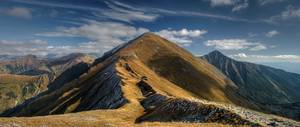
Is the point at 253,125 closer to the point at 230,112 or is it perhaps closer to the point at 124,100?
the point at 230,112

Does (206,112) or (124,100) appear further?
(124,100)

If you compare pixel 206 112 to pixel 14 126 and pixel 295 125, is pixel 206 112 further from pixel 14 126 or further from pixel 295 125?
pixel 14 126

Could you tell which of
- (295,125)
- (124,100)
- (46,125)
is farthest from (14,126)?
(124,100)

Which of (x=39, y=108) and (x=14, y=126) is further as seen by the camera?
(x=39, y=108)

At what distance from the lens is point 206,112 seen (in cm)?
5000

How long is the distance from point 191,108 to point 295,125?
64.7 ft

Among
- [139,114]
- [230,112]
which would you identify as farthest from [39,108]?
[230,112]

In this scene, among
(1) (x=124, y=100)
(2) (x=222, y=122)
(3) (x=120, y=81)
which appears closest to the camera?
(2) (x=222, y=122)

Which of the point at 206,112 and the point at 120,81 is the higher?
the point at 206,112

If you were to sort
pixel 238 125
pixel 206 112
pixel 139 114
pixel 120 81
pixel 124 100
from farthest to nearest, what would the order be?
pixel 120 81, pixel 124 100, pixel 139 114, pixel 206 112, pixel 238 125

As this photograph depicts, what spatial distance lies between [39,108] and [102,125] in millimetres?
168171

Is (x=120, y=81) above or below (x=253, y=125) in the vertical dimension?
below

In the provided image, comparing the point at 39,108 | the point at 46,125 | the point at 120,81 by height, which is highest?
the point at 46,125

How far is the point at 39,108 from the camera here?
633 feet
